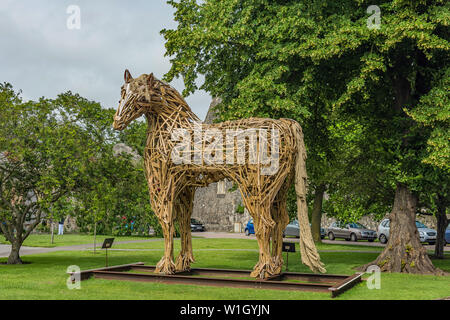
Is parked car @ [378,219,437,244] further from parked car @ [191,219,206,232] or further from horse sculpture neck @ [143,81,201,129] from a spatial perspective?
horse sculpture neck @ [143,81,201,129]

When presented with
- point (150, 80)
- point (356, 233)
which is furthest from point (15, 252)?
point (356, 233)

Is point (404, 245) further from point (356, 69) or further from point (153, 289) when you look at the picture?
point (153, 289)

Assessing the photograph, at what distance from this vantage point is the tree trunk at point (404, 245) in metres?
14.0

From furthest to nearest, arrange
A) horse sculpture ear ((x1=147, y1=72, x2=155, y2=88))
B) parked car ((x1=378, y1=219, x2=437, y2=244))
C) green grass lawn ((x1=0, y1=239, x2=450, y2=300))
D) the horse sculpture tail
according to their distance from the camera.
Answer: parked car ((x1=378, y1=219, x2=437, y2=244)) → horse sculpture ear ((x1=147, y1=72, x2=155, y2=88)) → the horse sculpture tail → green grass lawn ((x1=0, y1=239, x2=450, y2=300))

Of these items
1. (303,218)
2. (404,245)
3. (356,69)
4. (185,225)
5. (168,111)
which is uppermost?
(356,69)

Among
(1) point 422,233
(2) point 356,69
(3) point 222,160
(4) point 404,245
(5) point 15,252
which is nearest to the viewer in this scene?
(3) point 222,160

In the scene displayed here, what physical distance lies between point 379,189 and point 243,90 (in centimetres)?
749

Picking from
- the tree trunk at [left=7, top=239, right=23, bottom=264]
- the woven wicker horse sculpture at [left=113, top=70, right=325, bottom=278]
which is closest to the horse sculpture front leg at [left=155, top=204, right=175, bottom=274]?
the woven wicker horse sculpture at [left=113, top=70, right=325, bottom=278]

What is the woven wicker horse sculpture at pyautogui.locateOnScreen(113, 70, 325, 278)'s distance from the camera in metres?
10.4

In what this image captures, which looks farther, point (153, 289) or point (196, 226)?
point (196, 226)

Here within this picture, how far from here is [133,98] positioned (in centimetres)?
A: 1104

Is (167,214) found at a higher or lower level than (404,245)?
higher

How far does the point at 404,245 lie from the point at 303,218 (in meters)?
5.44
